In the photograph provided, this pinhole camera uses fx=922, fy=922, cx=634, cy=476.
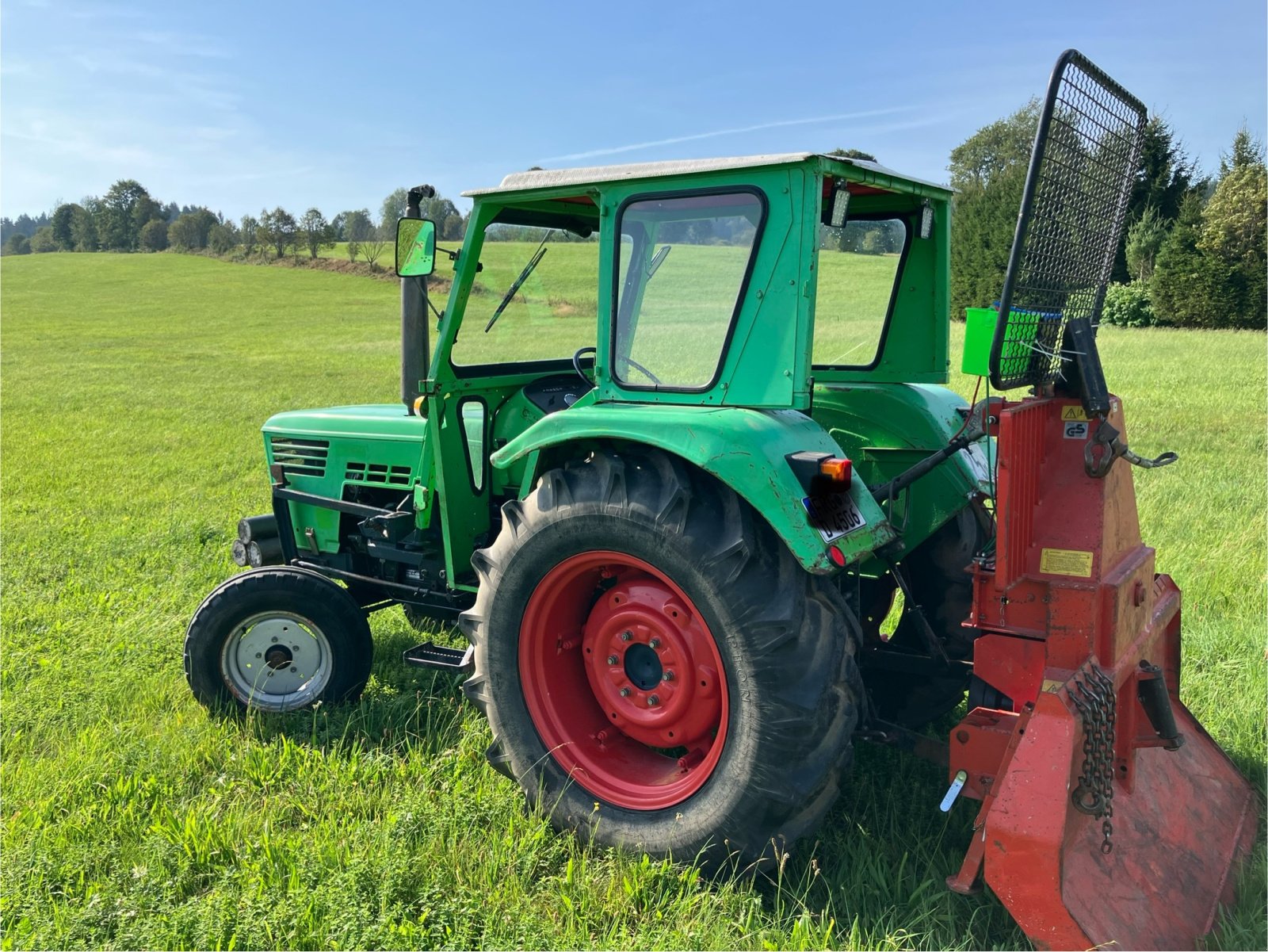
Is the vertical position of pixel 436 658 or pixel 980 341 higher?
pixel 980 341

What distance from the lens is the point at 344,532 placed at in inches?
182

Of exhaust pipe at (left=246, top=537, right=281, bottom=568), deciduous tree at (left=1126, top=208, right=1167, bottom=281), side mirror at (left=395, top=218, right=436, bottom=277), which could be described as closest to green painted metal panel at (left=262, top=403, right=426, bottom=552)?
exhaust pipe at (left=246, top=537, right=281, bottom=568)

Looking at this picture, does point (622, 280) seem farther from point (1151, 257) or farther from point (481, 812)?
point (1151, 257)

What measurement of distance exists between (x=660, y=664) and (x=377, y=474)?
1.97 m

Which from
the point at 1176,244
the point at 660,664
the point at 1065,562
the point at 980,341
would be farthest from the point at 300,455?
the point at 1176,244

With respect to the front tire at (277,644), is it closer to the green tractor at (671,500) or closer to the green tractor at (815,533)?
the green tractor at (671,500)

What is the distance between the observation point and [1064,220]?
2865 millimetres

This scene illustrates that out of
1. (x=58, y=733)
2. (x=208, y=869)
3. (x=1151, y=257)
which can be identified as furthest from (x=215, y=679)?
(x=1151, y=257)

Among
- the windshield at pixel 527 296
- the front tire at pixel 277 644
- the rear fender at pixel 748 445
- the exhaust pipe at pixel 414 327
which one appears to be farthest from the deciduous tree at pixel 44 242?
the rear fender at pixel 748 445

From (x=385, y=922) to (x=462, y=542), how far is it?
155cm

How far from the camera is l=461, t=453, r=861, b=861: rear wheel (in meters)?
2.69

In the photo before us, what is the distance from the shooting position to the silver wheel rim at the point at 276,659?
4078mm

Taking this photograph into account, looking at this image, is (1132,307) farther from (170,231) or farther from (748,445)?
(170,231)

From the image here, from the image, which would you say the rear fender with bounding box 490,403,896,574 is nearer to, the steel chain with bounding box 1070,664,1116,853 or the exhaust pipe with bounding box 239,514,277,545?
the steel chain with bounding box 1070,664,1116,853
